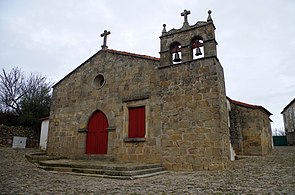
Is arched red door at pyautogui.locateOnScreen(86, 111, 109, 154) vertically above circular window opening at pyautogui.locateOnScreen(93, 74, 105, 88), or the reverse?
circular window opening at pyautogui.locateOnScreen(93, 74, 105, 88)

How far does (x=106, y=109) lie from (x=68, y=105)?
2650mm

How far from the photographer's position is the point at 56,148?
35.7 feet

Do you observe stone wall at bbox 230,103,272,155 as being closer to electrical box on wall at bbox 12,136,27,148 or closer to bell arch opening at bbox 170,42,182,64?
bell arch opening at bbox 170,42,182,64

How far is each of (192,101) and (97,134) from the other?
479 centimetres

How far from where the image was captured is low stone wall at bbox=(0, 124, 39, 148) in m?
15.9

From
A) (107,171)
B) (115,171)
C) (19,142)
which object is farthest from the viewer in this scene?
(19,142)

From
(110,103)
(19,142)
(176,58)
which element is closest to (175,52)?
(176,58)

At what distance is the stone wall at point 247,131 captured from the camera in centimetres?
1102

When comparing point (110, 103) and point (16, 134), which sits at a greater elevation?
point (110, 103)

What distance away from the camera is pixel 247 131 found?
11.2 metres

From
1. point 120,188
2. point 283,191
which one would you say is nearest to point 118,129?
point 120,188

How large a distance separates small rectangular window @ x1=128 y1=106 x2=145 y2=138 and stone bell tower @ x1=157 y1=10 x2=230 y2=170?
0.95 m

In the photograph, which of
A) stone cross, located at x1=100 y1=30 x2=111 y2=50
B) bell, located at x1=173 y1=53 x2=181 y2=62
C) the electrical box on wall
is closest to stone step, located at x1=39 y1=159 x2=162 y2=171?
bell, located at x1=173 y1=53 x2=181 y2=62

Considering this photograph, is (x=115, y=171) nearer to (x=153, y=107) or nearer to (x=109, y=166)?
(x=109, y=166)
